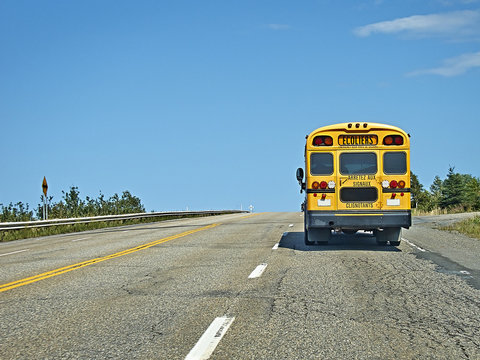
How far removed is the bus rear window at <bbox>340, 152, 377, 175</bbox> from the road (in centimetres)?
208

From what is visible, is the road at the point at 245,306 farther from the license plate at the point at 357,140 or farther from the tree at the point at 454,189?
the tree at the point at 454,189

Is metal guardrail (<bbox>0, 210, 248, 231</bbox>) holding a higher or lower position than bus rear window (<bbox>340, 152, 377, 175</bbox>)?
lower

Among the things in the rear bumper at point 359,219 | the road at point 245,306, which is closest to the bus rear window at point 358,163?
the rear bumper at point 359,219

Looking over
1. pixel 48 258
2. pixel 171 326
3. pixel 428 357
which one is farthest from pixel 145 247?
pixel 428 357

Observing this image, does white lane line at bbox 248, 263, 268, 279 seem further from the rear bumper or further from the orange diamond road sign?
the orange diamond road sign

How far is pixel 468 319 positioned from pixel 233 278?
→ 4.13 meters

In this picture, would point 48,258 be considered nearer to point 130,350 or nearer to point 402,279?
point 402,279

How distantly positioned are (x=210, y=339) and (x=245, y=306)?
1.69 m

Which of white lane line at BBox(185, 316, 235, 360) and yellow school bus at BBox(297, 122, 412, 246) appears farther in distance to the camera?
yellow school bus at BBox(297, 122, 412, 246)

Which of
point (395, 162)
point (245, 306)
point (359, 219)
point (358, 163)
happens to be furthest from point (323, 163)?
point (245, 306)

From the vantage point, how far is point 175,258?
13.0m

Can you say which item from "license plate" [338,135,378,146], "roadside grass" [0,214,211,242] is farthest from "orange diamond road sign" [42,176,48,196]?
"license plate" [338,135,378,146]

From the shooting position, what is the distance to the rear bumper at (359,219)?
14.2 metres

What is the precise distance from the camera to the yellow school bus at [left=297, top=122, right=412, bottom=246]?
14.3 m
